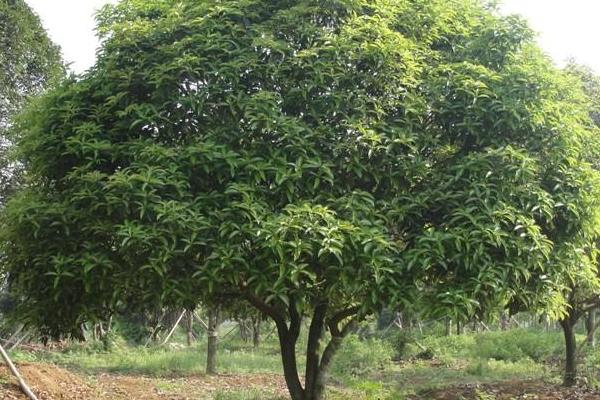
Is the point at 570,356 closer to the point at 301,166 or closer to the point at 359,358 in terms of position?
the point at 359,358

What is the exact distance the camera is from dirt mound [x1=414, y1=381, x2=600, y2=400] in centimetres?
1161

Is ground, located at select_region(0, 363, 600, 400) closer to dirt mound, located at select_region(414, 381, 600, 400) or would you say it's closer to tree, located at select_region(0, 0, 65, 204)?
dirt mound, located at select_region(414, 381, 600, 400)

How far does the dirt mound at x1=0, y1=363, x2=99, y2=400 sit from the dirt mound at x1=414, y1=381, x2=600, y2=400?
6.22 metres

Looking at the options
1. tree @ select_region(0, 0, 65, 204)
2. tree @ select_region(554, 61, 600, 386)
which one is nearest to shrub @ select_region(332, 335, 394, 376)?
tree @ select_region(554, 61, 600, 386)

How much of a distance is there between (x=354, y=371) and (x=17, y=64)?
1237 centimetres

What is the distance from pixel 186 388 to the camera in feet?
43.2

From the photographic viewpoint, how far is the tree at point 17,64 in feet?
48.3

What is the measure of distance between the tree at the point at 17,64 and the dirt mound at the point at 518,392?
10.6m

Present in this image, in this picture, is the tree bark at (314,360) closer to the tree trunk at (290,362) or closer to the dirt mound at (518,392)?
the tree trunk at (290,362)

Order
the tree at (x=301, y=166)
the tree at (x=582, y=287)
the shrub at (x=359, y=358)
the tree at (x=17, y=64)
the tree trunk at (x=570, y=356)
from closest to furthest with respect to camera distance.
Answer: the tree at (x=301, y=166) → the tree at (x=582, y=287) → the tree trunk at (x=570, y=356) → the tree at (x=17, y=64) → the shrub at (x=359, y=358)

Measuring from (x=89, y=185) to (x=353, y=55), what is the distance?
9.02 ft

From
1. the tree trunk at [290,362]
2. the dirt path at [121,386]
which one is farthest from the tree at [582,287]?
the dirt path at [121,386]

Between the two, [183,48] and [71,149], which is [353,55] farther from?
[71,149]

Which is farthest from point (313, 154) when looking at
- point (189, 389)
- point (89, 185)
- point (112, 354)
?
point (112, 354)
